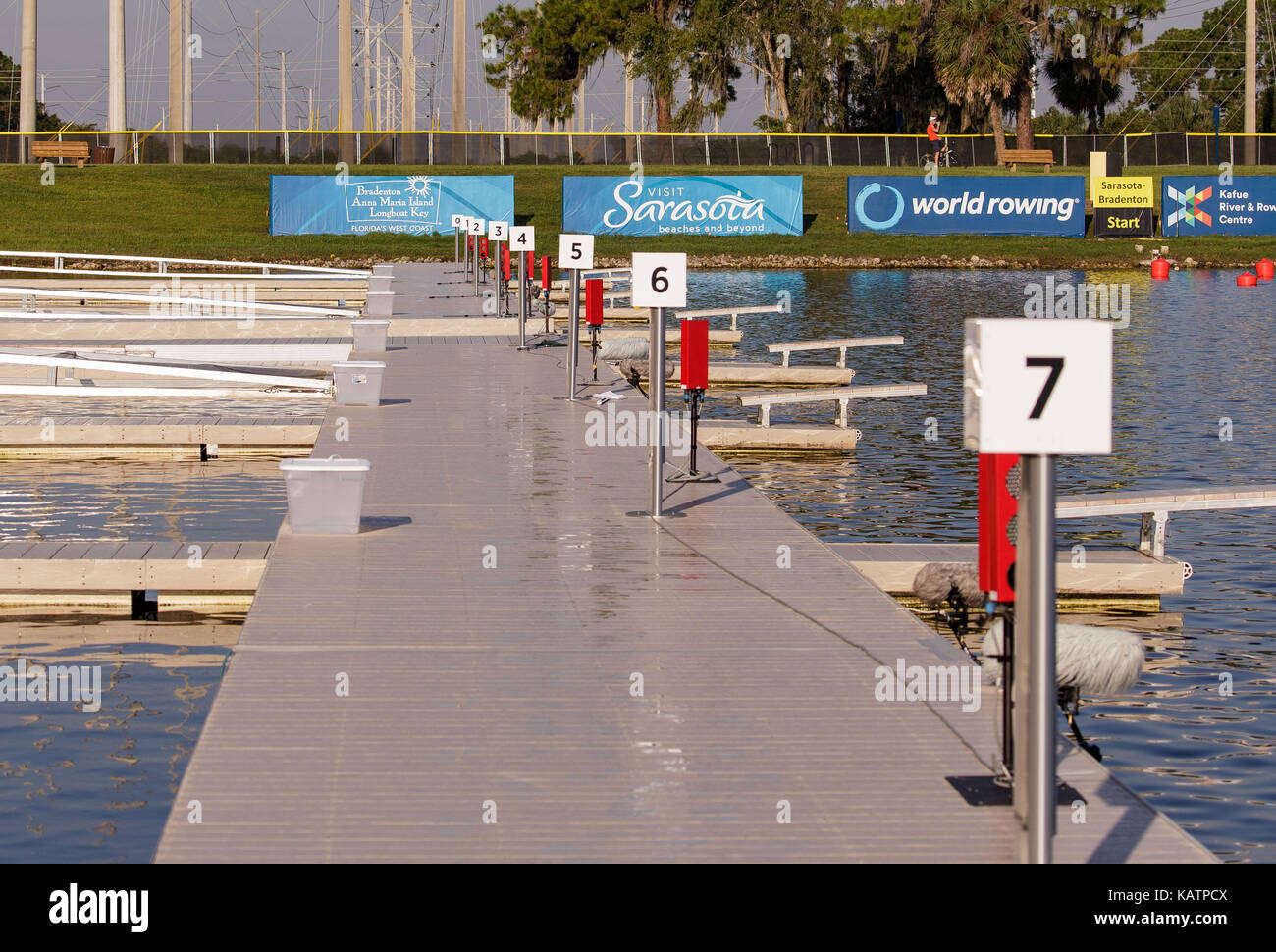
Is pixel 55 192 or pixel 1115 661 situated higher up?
pixel 55 192

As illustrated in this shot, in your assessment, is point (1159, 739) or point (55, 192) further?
point (55, 192)

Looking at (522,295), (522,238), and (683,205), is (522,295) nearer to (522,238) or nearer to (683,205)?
(522,238)

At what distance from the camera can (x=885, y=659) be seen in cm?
989

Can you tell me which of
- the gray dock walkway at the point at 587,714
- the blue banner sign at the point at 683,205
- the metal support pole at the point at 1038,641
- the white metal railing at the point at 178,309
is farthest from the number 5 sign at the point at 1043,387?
the blue banner sign at the point at 683,205

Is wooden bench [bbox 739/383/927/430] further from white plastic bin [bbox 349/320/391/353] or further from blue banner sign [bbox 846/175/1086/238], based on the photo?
blue banner sign [bbox 846/175/1086/238]

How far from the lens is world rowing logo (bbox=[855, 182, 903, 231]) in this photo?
6188cm

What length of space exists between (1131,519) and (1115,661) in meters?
9.05

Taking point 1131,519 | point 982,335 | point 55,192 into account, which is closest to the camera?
point 982,335

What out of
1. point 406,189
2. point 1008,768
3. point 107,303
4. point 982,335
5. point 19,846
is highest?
point 406,189

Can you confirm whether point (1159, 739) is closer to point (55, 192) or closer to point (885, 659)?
point (885, 659)

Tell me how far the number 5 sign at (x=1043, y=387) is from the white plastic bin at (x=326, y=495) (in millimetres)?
7394

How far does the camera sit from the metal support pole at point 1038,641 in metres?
6.33

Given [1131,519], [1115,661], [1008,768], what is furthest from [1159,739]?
[1131,519]

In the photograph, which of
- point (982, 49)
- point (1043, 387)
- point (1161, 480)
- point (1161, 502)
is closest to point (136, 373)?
point (1161, 480)
